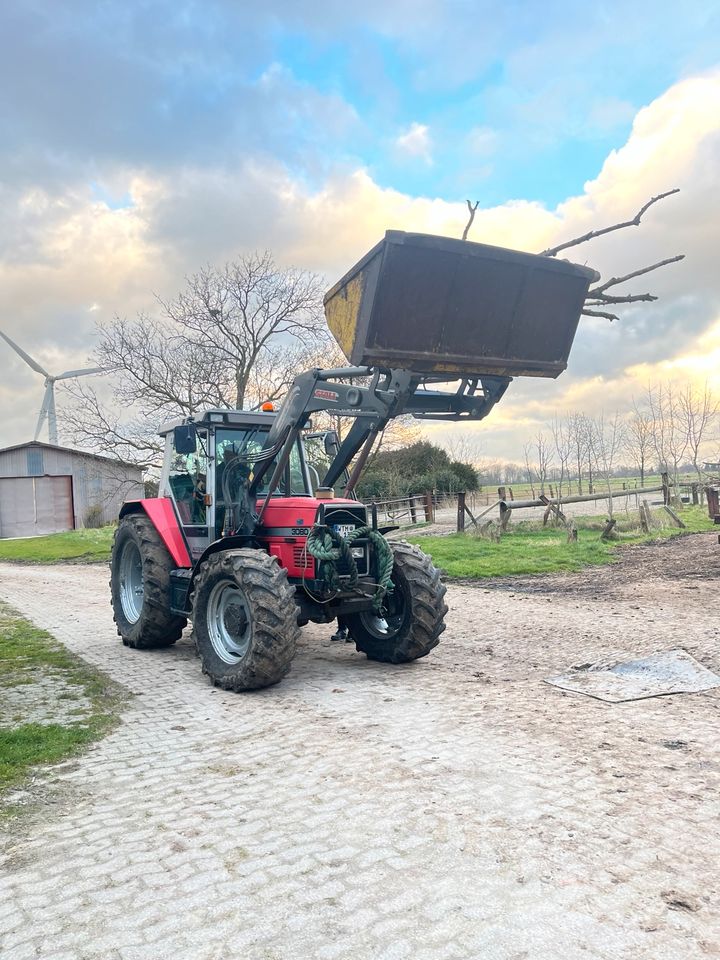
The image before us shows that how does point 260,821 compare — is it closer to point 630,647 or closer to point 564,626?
point 630,647

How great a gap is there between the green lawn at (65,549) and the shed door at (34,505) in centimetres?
668

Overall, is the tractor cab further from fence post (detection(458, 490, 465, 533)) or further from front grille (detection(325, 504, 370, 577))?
fence post (detection(458, 490, 465, 533))

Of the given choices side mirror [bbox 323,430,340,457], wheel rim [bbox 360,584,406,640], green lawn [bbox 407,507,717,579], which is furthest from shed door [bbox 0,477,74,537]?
wheel rim [bbox 360,584,406,640]

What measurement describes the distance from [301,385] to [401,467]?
29092mm

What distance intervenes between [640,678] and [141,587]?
591cm

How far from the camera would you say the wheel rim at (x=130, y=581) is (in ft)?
31.1

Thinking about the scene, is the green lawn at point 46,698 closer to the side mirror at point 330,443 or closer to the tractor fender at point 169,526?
the tractor fender at point 169,526

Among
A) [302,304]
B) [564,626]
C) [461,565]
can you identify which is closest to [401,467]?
[302,304]

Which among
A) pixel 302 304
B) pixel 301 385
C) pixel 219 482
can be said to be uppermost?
pixel 302 304

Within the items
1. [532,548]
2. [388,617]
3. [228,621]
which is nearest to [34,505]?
[532,548]

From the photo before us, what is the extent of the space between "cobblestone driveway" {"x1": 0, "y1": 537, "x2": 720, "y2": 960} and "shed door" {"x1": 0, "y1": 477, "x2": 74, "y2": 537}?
1413 inches

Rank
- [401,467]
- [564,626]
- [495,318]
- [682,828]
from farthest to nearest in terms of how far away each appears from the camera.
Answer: [401,467], [564,626], [495,318], [682,828]

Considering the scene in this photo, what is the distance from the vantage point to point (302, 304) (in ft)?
93.1

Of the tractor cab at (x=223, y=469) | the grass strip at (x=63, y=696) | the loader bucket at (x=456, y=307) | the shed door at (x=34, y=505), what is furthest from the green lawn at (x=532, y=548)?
the shed door at (x=34, y=505)
